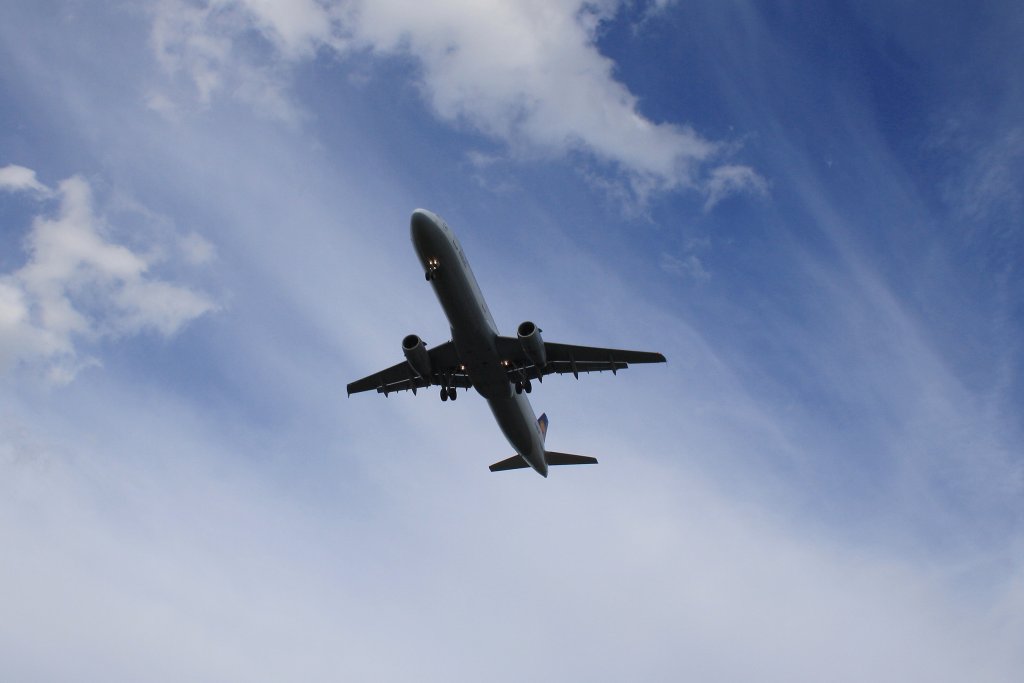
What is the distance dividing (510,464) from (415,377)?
33.2 feet

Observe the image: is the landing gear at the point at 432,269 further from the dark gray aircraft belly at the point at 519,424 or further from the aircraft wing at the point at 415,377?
the dark gray aircraft belly at the point at 519,424

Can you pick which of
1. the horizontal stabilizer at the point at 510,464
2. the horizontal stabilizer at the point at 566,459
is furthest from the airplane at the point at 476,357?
the horizontal stabilizer at the point at 510,464

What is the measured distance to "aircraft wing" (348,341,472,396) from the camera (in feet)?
120

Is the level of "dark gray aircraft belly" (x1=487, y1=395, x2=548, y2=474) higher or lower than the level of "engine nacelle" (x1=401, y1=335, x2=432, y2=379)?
lower

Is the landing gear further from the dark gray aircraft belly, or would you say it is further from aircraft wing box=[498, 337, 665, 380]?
the dark gray aircraft belly

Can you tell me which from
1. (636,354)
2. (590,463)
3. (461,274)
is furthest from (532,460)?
(461,274)

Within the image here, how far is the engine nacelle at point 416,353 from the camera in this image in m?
35.0

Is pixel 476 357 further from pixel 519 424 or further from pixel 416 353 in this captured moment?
pixel 519 424

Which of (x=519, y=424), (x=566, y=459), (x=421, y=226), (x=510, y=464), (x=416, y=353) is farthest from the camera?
(x=510, y=464)

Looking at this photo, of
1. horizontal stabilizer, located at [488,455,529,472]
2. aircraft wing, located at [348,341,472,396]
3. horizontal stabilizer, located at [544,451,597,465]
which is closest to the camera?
aircraft wing, located at [348,341,472,396]

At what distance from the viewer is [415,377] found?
38.5 m

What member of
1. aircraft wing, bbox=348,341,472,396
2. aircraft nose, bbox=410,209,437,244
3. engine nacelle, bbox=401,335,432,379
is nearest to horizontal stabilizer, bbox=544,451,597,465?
aircraft wing, bbox=348,341,472,396

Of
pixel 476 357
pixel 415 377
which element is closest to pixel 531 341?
pixel 476 357

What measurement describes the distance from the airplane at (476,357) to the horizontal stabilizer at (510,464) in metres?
4.31
